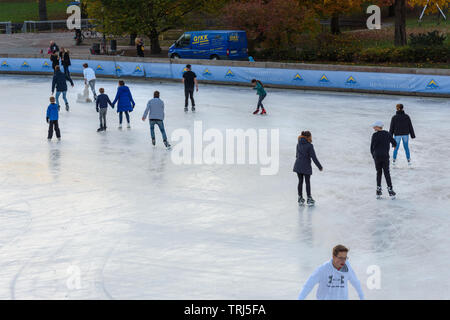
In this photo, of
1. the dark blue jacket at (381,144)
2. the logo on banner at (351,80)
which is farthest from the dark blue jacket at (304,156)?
the logo on banner at (351,80)

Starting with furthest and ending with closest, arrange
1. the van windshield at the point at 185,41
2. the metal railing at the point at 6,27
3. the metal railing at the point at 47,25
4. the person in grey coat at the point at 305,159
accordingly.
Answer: the metal railing at the point at 47,25 < the metal railing at the point at 6,27 < the van windshield at the point at 185,41 < the person in grey coat at the point at 305,159

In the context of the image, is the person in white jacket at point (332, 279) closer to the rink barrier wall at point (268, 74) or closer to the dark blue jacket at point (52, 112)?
the dark blue jacket at point (52, 112)

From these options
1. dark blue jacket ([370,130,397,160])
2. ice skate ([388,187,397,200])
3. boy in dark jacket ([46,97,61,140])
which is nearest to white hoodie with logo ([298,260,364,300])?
dark blue jacket ([370,130,397,160])

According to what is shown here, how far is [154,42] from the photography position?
4353 centimetres

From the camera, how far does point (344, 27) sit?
58312 mm

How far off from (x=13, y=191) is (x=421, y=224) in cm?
876

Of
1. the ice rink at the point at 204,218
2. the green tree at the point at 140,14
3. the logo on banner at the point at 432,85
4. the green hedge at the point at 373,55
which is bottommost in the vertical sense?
the ice rink at the point at 204,218

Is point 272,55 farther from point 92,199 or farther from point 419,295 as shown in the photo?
point 419,295

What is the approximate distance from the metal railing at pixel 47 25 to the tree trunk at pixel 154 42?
20.7 meters

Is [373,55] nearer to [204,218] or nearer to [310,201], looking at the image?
[310,201]

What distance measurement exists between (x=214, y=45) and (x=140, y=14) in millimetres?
6135

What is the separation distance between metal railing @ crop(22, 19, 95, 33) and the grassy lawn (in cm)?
281

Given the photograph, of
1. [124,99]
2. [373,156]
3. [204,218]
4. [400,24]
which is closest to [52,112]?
[124,99]

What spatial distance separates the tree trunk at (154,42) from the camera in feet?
141
